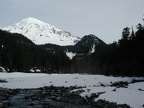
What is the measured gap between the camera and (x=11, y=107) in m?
24.1

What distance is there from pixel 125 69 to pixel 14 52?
69566 millimetres

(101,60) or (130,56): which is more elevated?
(101,60)

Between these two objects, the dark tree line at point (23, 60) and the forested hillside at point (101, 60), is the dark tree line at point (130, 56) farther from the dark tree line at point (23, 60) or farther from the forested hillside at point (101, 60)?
the dark tree line at point (23, 60)

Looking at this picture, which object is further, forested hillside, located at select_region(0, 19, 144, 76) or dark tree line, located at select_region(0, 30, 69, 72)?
dark tree line, located at select_region(0, 30, 69, 72)

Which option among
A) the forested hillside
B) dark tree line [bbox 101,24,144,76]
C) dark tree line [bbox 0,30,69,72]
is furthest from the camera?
dark tree line [bbox 0,30,69,72]

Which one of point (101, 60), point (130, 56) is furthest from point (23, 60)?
point (130, 56)

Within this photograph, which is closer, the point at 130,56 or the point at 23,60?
the point at 130,56

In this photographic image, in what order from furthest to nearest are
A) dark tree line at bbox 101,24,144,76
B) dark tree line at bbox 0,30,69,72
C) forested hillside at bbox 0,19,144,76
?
dark tree line at bbox 0,30,69,72, forested hillside at bbox 0,19,144,76, dark tree line at bbox 101,24,144,76

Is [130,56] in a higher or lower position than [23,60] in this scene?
lower

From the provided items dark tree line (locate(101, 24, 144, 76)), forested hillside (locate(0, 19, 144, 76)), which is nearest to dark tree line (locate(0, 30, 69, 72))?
forested hillside (locate(0, 19, 144, 76))

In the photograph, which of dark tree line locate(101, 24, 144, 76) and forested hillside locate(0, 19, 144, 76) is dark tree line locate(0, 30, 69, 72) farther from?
dark tree line locate(101, 24, 144, 76)

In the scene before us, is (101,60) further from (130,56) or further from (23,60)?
(130,56)

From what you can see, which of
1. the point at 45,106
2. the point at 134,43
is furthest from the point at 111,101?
the point at 134,43

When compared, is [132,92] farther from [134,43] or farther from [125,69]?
[125,69]
